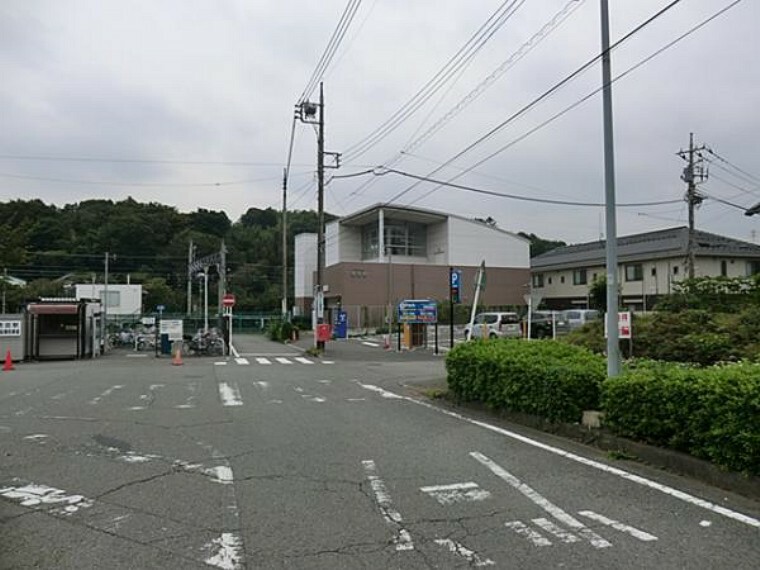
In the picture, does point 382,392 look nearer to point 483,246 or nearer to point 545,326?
point 545,326

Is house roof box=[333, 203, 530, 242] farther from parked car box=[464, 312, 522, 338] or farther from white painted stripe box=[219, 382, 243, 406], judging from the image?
white painted stripe box=[219, 382, 243, 406]

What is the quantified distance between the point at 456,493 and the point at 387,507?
2.46 ft

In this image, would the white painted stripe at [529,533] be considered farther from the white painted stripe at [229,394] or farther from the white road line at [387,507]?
the white painted stripe at [229,394]

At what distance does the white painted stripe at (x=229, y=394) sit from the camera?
40.8 ft

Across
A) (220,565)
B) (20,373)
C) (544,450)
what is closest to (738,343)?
(544,450)

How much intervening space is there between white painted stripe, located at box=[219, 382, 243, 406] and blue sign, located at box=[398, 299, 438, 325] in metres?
16.4

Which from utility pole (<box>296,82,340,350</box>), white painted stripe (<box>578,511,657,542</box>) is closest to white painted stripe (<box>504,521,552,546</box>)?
white painted stripe (<box>578,511,657,542</box>)

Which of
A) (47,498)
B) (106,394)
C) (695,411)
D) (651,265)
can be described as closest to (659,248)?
(651,265)

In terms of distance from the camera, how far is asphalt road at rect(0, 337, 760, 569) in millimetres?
4309

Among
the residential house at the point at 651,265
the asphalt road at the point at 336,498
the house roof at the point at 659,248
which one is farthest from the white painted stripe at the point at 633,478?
the house roof at the point at 659,248

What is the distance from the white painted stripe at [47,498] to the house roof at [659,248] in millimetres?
42886

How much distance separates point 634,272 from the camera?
4644cm

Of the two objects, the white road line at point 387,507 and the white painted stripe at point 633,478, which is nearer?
the white road line at point 387,507

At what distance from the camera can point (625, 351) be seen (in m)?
17.6
